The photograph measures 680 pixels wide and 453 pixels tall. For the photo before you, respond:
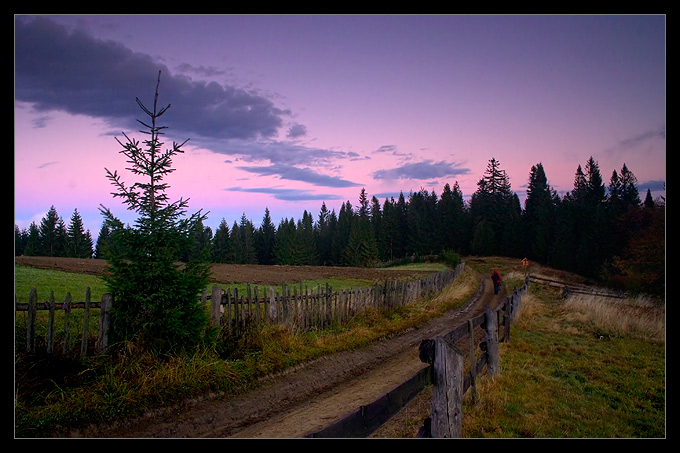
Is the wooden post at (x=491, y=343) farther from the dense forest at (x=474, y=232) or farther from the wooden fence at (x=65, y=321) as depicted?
the dense forest at (x=474, y=232)

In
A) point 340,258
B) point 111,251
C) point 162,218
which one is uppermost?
point 162,218

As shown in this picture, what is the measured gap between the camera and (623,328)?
46.1 feet

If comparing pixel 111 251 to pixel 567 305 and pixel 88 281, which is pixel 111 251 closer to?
pixel 88 281

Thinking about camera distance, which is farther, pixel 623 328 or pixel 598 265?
pixel 598 265

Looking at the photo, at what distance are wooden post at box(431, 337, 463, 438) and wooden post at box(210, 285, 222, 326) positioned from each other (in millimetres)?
6197

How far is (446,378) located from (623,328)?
44.9ft

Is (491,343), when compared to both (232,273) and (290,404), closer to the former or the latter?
(290,404)

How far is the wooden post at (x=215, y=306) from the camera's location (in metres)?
8.93

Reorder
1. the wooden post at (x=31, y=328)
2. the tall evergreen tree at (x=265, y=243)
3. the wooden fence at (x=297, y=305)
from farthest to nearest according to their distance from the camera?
the tall evergreen tree at (x=265, y=243)
the wooden fence at (x=297, y=305)
the wooden post at (x=31, y=328)

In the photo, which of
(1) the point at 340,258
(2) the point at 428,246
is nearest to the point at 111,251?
(2) the point at 428,246

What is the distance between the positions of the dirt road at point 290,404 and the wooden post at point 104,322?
6.21 feet

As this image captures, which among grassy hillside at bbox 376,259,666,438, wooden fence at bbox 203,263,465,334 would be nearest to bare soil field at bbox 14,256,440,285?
wooden fence at bbox 203,263,465,334

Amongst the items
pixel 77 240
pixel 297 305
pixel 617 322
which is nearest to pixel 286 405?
pixel 297 305

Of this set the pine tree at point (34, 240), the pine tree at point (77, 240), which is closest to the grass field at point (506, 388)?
the pine tree at point (77, 240)
